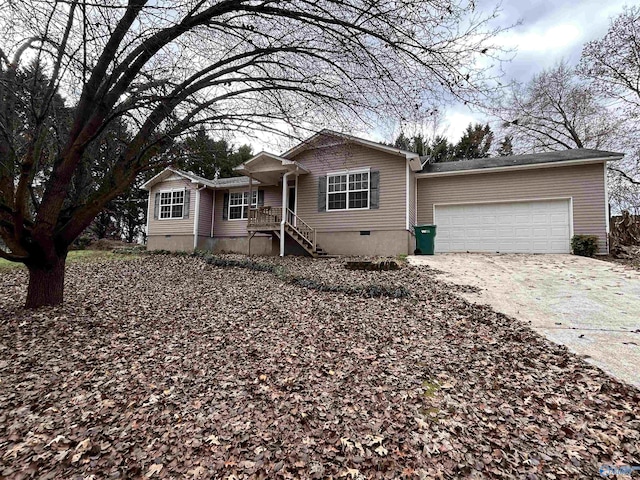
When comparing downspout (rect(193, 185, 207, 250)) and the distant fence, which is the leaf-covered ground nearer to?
downspout (rect(193, 185, 207, 250))

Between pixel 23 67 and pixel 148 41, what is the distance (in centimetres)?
207

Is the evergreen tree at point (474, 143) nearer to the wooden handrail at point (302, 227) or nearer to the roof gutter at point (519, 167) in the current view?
the roof gutter at point (519, 167)

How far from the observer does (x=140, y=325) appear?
5.00 metres

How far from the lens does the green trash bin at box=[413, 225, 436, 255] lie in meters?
11.9

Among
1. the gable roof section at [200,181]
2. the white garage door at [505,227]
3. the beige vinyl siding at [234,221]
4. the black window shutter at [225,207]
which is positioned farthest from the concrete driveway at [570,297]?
the black window shutter at [225,207]

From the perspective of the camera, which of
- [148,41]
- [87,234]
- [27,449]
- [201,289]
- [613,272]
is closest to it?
[27,449]

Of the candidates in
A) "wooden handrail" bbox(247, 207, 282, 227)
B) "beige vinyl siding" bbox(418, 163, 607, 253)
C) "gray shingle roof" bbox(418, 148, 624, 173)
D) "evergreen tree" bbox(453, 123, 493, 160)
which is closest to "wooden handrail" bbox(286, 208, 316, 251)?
"wooden handrail" bbox(247, 207, 282, 227)

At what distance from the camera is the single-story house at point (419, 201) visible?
11.4m

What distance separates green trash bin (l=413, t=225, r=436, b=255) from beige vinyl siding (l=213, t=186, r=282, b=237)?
248 inches

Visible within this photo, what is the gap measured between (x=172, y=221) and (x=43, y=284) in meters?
11.1

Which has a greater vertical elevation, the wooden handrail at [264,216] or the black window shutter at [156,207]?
the black window shutter at [156,207]

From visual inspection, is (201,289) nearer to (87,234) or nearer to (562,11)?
(562,11)

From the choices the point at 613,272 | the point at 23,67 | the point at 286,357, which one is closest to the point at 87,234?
the point at 23,67

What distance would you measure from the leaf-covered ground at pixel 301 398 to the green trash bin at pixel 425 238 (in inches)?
267
